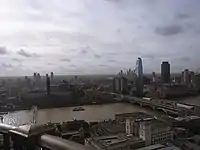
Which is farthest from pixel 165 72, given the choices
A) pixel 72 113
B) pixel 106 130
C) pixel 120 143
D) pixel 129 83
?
pixel 120 143

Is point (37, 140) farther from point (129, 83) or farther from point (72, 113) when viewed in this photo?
point (129, 83)

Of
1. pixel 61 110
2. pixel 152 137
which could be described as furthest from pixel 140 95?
pixel 152 137

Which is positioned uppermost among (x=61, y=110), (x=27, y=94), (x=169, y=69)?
(x=169, y=69)

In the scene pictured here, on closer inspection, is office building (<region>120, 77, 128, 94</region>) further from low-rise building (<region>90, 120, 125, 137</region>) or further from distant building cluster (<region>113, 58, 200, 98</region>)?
low-rise building (<region>90, 120, 125, 137</region>)

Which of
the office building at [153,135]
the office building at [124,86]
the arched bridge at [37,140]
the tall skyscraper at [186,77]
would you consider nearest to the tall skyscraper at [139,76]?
the office building at [124,86]

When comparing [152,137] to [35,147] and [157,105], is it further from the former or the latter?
[157,105]

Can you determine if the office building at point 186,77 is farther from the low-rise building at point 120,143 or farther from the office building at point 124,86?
the low-rise building at point 120,143

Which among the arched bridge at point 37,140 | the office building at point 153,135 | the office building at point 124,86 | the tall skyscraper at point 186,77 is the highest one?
the tall skyscraper at point 186,77
